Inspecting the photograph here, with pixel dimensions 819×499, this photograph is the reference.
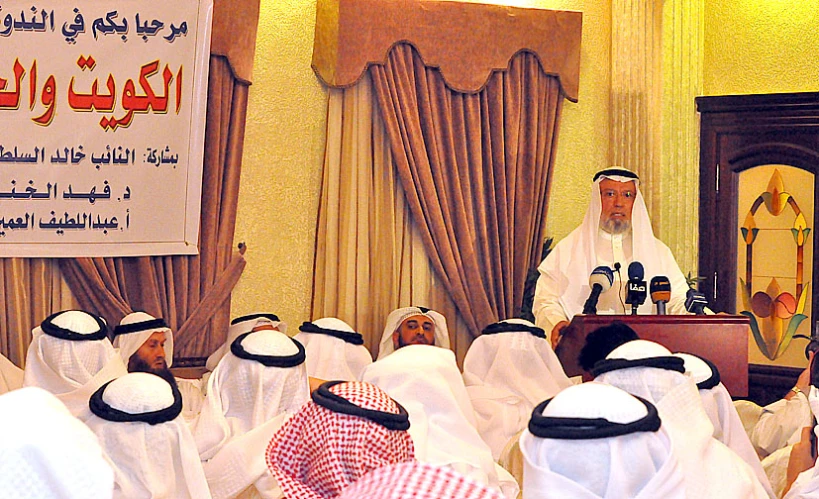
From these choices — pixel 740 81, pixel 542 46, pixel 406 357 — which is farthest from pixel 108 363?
pixel 740 81

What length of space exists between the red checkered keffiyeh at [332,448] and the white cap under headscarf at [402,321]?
416 centimetres

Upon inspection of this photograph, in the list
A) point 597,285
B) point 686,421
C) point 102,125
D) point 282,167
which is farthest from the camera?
point 282,167

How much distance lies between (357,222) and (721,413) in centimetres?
353

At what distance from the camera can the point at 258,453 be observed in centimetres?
375

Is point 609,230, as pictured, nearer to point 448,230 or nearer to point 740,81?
point 448,230

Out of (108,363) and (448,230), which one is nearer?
(108,363)

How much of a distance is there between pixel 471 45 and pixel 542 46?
19.8 inches

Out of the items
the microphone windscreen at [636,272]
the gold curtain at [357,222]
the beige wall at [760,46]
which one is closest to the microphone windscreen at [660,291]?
the microphone windscreen at [636,272]

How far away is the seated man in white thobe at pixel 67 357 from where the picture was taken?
4961 mm

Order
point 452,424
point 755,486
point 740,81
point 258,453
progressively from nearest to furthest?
point 755,486 < point 452,424 < point 258,453 < point 740,81

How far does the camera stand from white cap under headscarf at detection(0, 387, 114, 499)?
1554 mm

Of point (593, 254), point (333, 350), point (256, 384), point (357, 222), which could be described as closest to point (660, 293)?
point (593, 254)

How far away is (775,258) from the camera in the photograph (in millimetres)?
7305

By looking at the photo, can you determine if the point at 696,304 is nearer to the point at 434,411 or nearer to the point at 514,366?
the point at 514,366
